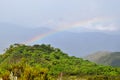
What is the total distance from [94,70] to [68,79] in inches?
935

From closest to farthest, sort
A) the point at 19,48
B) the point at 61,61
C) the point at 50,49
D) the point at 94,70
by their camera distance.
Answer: the point at 94,70 → the point at 61,61 → the point at 19,48 → the point at 50,49

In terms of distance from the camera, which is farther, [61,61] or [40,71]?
[61,61]

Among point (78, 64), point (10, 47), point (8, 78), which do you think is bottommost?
point (8, 78)

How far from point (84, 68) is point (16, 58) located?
30.7 meters

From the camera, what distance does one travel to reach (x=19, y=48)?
529 feet

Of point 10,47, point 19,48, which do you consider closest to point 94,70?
point 19,48

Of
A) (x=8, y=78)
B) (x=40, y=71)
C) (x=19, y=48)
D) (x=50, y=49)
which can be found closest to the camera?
(x=8, y=78)

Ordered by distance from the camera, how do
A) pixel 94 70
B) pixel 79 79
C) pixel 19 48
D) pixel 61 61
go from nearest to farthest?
pixel 79 79 → pixel 94 70 → pixel 61 61 → pixel 19 48

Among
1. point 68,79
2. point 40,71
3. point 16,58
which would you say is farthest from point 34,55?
point 40,71

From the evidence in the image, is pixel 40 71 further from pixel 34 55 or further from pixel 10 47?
pixel 10 47

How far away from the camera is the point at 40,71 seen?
55500mm

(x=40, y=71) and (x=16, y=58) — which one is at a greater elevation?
(x=16, y=58)

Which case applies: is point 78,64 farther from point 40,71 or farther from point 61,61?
point 40,71

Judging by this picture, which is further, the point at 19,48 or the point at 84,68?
the point at 19,48
